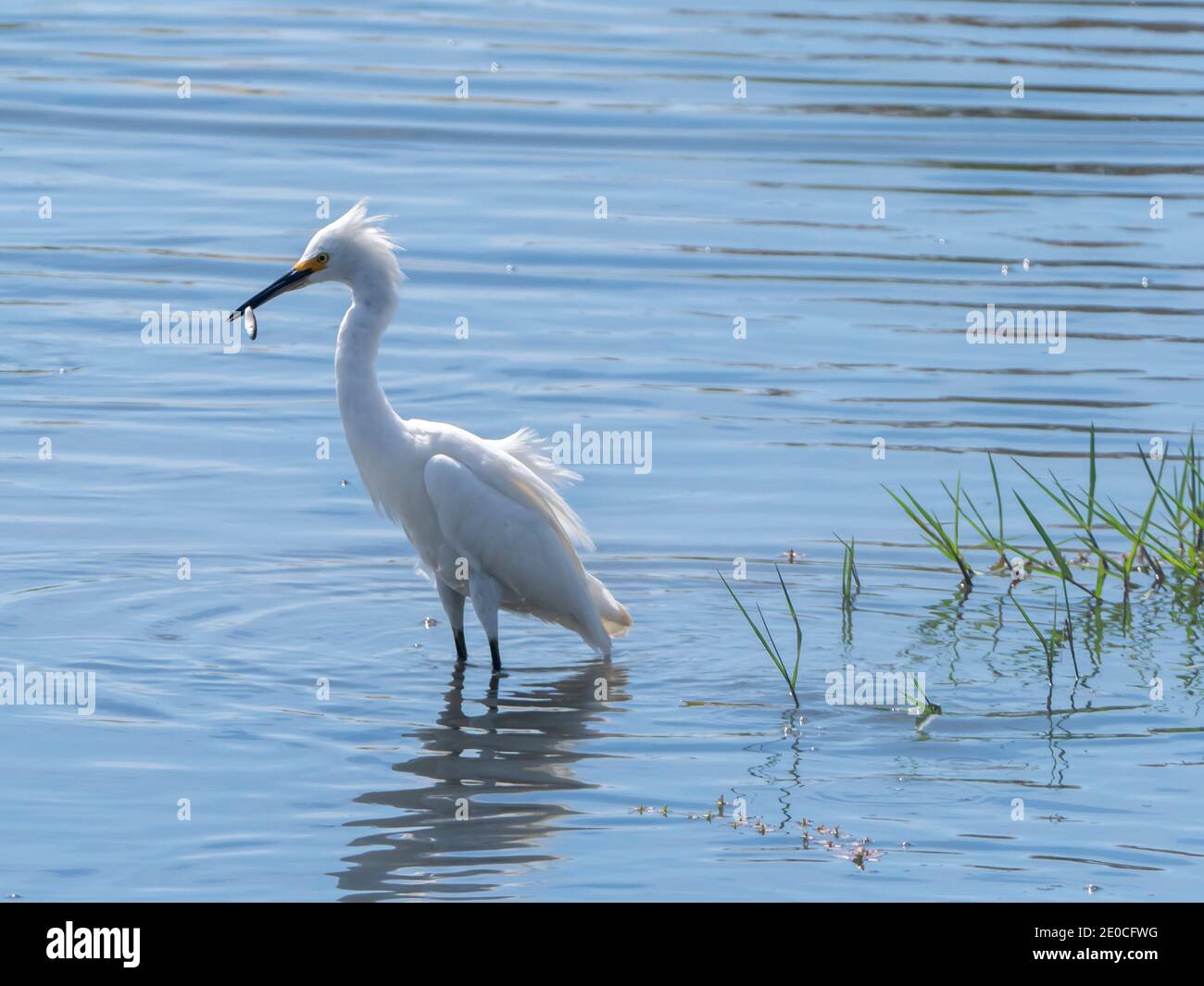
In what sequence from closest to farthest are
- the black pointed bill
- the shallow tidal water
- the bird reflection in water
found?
the bird reflection in water
the shallow tidal water
the black pointed bill

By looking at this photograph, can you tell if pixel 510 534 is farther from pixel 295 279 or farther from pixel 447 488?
pixel 295 279

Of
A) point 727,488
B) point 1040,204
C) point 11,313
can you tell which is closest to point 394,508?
point 727,488

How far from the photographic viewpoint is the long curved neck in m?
8.27

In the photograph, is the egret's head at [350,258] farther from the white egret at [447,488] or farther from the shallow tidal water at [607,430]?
the shallow tidal water at [607,430]

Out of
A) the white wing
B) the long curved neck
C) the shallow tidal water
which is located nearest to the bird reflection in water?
the shallow tidal water

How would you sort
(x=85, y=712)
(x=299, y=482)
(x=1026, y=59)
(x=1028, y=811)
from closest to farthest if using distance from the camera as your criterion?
(x=1028, y=811), (x=85, y=712), (x=299, y=482), (x=1026, y=59)

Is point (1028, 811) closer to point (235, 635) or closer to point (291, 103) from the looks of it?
point (235, 635)

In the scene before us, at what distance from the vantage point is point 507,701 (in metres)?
7.98

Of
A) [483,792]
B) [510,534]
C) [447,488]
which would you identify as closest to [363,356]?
[447,488]

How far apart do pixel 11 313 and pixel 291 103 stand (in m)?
6.86

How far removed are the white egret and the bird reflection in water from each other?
314mm

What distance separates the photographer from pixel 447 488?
8258 mm

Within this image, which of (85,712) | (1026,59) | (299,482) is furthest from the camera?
(1026,59)

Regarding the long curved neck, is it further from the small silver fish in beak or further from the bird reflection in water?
the bird reflection in water
